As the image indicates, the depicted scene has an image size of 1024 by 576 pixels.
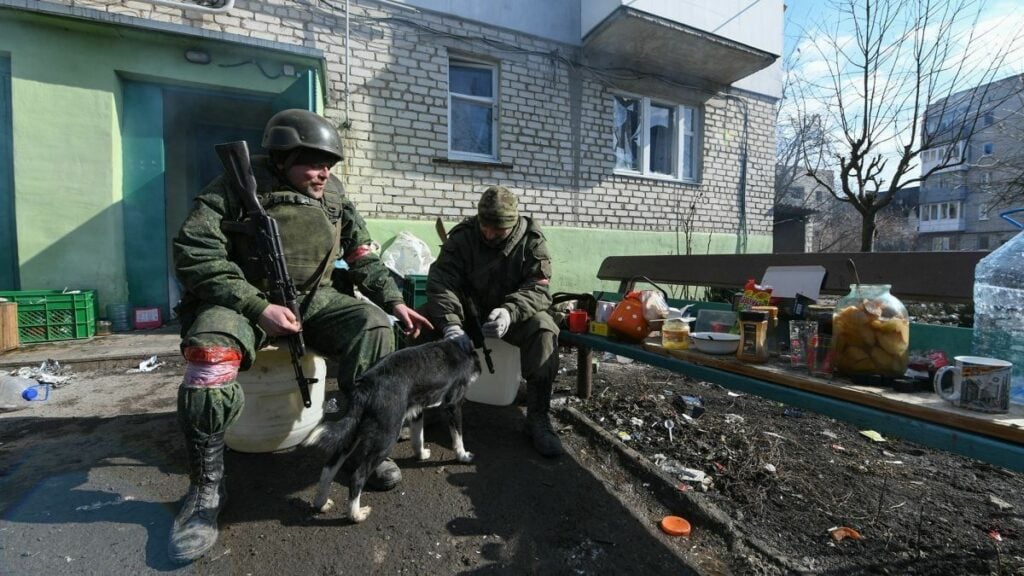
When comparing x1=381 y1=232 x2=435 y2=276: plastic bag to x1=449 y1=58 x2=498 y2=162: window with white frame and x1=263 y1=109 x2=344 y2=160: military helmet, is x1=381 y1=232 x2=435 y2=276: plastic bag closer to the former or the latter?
x1=449 y1=58 x2=498 y2=162: window with white frame

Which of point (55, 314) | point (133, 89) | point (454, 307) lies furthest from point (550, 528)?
point (133, 89)

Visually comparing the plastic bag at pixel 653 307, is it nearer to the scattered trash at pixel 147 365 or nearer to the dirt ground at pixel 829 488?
the dirt ground at pixel 829 488

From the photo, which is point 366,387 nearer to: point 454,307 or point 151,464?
point 454,307

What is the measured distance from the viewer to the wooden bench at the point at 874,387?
1164mm

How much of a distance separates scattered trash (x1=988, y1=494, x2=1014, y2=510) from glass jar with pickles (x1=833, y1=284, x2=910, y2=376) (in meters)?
1.45

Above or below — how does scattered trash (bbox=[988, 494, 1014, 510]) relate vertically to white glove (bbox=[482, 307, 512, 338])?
below

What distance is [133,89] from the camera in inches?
212

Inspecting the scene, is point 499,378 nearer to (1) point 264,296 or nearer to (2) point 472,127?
(1) point 264,296

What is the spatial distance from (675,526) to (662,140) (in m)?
8.72

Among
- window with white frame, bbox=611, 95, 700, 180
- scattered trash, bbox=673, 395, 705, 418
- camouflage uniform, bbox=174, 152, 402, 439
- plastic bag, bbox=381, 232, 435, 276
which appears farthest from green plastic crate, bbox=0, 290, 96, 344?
window with white frame, bbox=611, 95, 700, 180

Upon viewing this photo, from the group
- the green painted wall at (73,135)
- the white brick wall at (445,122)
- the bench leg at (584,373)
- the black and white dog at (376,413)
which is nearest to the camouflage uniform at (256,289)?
the black and white dog at (376,413)

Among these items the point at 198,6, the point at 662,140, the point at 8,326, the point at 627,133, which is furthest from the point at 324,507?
the point at 662,140

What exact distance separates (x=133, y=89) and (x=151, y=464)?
523cm

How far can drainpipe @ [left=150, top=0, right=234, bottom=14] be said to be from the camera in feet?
17.3
